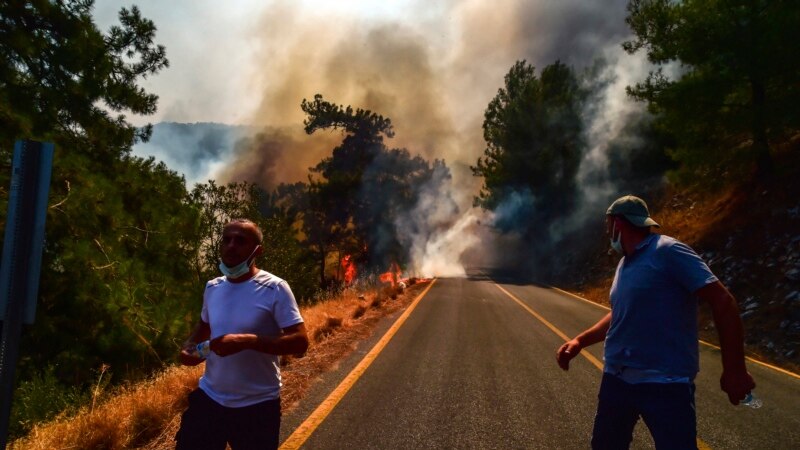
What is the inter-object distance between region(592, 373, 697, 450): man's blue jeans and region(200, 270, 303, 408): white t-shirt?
70.3 inches

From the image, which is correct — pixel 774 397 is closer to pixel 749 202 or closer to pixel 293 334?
pixel 293 334

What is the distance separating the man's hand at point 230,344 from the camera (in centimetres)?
237

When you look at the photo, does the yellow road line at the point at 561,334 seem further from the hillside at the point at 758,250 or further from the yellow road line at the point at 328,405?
the hillside at the point at 758,250

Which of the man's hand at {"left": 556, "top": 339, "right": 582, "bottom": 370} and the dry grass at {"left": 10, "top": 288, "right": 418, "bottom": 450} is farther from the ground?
the man's hand at {"left": 556, "top": 339, "right": 582, "bottom": 370}

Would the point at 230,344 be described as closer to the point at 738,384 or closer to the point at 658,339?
the point at 658,339

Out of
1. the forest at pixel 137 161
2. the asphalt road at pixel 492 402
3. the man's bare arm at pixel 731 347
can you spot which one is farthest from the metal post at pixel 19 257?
the forest at pixel 137 161

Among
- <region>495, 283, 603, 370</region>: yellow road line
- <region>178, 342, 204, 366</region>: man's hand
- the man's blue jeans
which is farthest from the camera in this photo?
<region>495, 283, 603, 370</region>: yellow road line

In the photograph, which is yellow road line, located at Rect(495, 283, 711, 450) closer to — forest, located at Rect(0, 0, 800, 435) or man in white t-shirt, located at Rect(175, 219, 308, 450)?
man in white t-shirt, located at Rect(175, 219, 308, 450)

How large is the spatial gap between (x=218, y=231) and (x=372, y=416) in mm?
13351

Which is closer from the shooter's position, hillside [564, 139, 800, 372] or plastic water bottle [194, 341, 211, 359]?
plastic water bottle [194, 341, 211, 359]

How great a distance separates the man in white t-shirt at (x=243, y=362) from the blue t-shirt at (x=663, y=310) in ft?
5.76

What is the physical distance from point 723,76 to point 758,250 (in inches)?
209

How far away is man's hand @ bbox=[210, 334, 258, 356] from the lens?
237cm

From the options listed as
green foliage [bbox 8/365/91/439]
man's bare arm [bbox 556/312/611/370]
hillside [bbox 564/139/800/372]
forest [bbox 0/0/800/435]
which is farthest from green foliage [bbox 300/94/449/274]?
man's bare arm [bbox 556/312/611/370]
